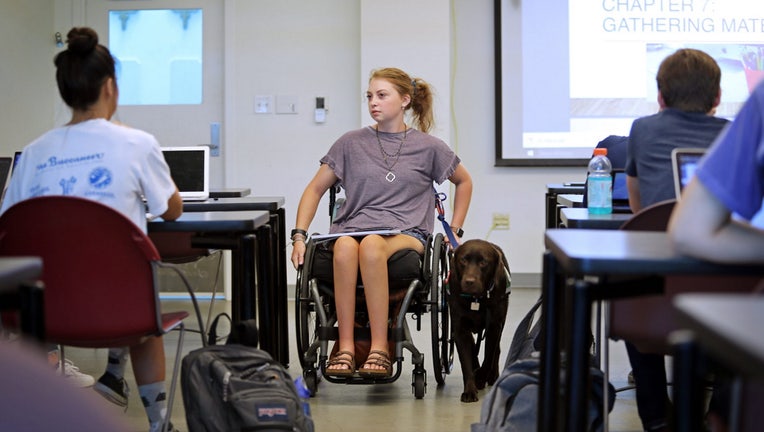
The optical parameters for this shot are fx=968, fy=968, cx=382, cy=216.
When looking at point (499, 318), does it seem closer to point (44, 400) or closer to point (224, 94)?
point (44, 400)

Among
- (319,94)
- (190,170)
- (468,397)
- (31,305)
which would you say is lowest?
(468,397)

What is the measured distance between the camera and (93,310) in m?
2.30

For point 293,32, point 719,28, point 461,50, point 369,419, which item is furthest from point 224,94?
point 369,419

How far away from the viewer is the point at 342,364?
3.39 m

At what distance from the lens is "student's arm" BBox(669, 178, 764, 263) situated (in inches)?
58.8

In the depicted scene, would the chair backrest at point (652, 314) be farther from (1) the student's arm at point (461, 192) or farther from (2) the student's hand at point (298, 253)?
(1) the student's arm at point (461, 192)

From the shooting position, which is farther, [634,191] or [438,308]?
[438,308]

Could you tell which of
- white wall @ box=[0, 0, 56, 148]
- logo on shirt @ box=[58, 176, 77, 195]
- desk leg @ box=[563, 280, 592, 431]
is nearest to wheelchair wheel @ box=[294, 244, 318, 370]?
logo on shirt @ box=[58, 176, 77, 195]

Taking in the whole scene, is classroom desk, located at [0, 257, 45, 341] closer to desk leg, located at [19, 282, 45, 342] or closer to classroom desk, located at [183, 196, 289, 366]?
desk leg, located at [19, 282, 45, 342]

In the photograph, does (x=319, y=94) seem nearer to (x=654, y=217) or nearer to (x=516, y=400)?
(x=516, y=400)

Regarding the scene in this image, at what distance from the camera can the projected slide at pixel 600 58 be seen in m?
6.28

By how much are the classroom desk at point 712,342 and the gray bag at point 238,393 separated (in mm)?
1292

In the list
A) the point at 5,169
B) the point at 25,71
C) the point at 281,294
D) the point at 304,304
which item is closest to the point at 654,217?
the point at 304,304

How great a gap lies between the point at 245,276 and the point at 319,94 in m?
3.78
